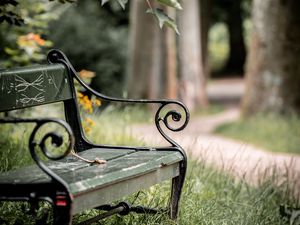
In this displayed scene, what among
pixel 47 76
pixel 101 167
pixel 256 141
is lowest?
pixel 256 141

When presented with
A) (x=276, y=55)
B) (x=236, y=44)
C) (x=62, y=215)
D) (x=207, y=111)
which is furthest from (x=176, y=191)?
(x=236, y=44)

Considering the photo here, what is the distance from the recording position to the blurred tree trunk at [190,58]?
15.8 metres

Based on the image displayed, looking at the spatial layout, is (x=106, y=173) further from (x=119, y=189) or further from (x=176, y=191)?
(x=176, y=191)

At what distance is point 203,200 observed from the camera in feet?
18.8

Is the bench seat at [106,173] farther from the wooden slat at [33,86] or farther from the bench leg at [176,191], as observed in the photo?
the wooden slat at [33,86]

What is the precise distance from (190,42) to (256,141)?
5282 millimetres

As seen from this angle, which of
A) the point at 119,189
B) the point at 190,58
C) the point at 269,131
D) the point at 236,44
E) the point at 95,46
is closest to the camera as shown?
the point at 119,189

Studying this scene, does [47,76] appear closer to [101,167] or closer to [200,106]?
[101,167]

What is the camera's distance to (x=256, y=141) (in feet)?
36.1

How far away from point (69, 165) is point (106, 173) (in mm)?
454

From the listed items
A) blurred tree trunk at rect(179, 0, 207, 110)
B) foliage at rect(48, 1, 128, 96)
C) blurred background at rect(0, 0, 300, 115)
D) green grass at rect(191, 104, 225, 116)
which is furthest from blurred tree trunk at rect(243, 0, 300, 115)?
foliage at rect(48, 1, 128, 96)

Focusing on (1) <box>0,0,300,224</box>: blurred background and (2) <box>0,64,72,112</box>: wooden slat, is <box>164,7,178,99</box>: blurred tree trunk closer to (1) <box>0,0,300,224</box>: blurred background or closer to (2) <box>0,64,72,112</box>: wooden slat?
(1) <box>0,0,300,224</box>: blurred background

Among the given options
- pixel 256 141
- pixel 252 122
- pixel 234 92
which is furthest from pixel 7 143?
pixel 234 92

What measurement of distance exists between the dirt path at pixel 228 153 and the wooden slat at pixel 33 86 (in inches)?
66.8
